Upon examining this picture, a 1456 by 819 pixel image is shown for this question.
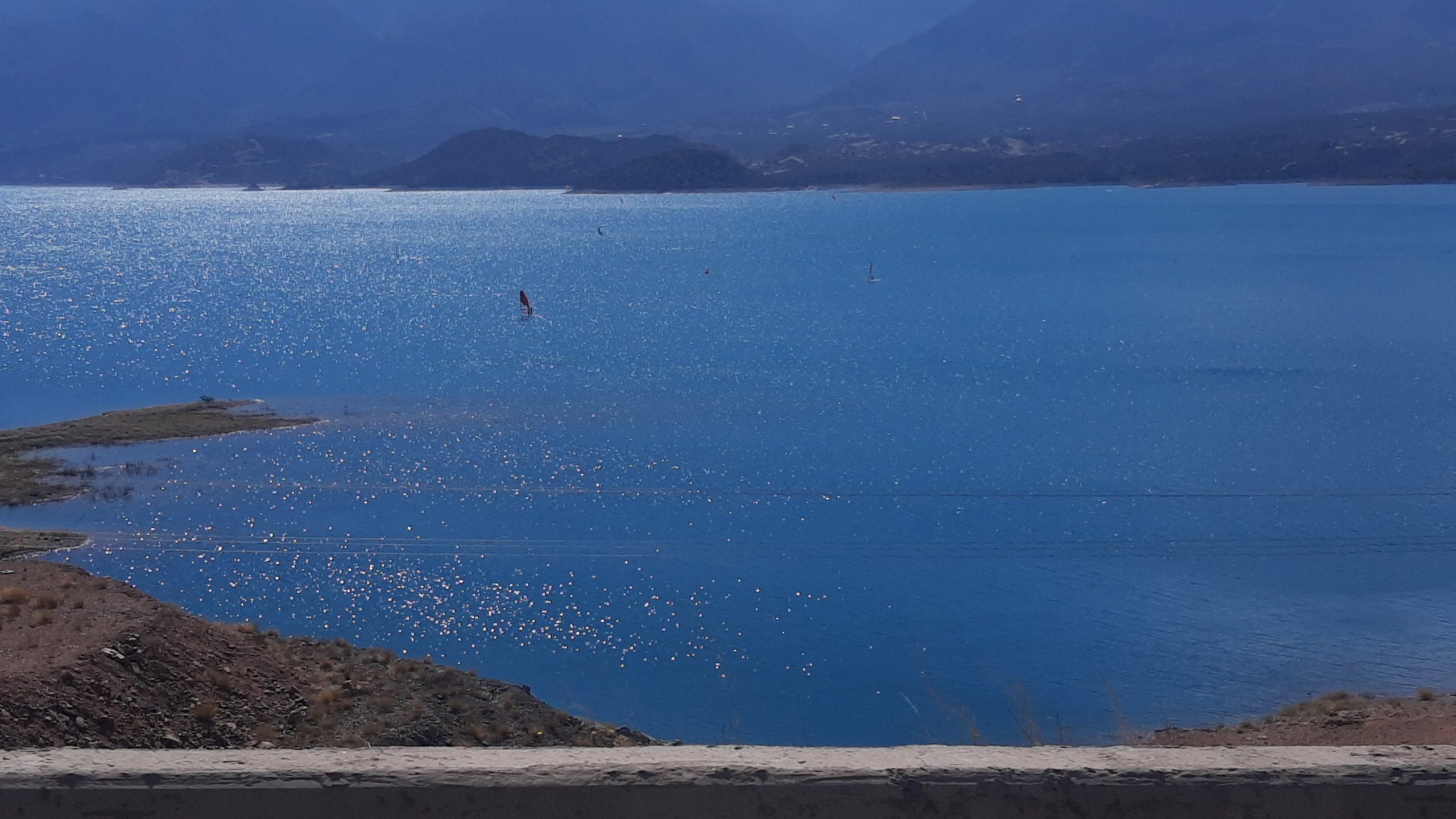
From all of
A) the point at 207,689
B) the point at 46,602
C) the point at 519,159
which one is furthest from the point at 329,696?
the point at 519,159

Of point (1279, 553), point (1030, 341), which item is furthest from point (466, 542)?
point (1030, 341)

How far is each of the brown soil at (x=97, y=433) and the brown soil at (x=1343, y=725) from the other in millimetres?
20515

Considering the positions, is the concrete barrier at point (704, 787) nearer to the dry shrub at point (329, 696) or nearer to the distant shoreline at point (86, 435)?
the dry shrub at point (329, 696)

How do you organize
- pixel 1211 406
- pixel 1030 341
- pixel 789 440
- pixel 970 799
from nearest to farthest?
1. pixel 970 799
2. pixel 789 440
3. pixel 1211 406
4. pixel 1030 341

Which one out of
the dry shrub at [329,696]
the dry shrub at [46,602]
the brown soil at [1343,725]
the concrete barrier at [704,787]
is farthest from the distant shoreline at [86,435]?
the concrete barrier at [704,787]

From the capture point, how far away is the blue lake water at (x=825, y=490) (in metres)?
17.0

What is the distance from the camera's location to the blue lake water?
1703 centimetres

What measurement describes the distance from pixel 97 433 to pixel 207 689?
2155cm

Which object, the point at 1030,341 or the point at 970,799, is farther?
the point at 1030,341

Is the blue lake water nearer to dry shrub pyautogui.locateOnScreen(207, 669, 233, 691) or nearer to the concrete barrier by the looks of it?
dry shrub pyautogui.locateOnScreen(207, 669, 233, 691)

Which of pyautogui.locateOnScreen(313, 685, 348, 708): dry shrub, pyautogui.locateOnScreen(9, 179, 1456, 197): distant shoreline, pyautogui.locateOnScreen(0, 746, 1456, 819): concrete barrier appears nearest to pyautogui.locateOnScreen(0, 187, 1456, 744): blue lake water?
pyautogui.locateOnScreen(313, 685, 348, 708): dry shrub

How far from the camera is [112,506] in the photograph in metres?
24.1

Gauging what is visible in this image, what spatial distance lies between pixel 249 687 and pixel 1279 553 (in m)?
16.2

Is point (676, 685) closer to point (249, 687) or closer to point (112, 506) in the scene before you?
point (249, 687)
